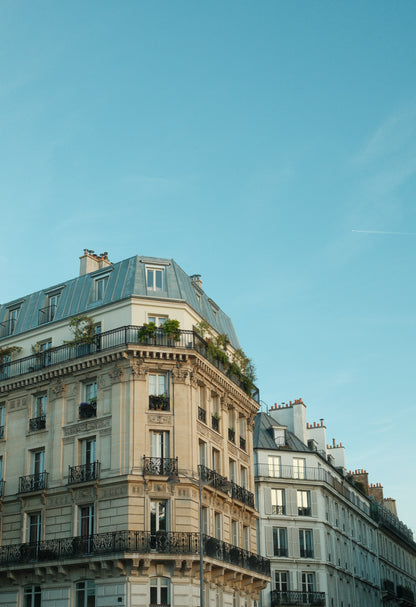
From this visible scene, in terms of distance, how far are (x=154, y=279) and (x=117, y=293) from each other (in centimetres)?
202

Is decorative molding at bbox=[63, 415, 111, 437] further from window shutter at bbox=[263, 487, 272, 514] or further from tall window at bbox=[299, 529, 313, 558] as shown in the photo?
tall window at bbox=[299, 529, 313, 558]

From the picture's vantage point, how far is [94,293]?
138 ft

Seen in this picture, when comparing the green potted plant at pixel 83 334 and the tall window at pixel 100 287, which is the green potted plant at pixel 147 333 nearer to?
the green potted plant at pixel 83 334

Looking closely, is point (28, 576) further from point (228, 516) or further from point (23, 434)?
point (228, 516)

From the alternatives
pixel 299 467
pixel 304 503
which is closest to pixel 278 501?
pixel 304 503

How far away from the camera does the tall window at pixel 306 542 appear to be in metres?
53.3

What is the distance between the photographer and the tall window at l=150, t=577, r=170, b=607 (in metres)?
34.4

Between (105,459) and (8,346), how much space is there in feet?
34.0

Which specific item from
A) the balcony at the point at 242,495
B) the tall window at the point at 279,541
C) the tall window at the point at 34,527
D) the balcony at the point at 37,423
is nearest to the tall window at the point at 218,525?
the balcony at the point at 242,495

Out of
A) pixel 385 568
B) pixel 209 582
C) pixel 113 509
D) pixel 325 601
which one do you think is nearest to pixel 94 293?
pixel 113 509

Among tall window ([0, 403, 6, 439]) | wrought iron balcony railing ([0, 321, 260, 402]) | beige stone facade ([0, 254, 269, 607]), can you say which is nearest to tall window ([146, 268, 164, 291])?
beige stone facade ([0, 254, 269, 607])

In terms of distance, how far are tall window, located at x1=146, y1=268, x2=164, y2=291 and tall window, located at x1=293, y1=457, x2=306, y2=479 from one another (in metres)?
20.2

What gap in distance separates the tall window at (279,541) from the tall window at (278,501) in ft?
3.76

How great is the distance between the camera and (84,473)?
37.0m
